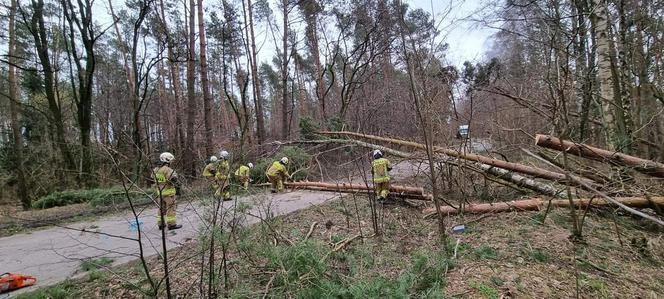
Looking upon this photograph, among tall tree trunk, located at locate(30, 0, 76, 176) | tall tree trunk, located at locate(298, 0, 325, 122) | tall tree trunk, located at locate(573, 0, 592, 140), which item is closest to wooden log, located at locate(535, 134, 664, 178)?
tall tree trunk, located at locate(573, 0, 592, 140)

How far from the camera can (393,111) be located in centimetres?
1773

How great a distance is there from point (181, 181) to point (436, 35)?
12.8ft

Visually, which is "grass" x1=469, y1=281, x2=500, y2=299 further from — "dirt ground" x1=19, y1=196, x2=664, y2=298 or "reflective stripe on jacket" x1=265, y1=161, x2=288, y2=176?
"reflective stripe on jacket" x1=265, y1=161, x2=288, y2=176

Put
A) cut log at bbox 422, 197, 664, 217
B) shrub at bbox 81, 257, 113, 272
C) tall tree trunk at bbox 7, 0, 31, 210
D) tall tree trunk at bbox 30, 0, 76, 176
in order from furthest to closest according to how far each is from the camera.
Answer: tall tree trunk at bbox 30, 0, 76, 176
tall tree trunk at bbox 7, 0, 31, 210
cut log at bbox 422, 197, 664, 217
shrub at bbox 81, 257, 113, 272

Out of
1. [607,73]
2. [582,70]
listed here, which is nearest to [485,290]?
[607,73]

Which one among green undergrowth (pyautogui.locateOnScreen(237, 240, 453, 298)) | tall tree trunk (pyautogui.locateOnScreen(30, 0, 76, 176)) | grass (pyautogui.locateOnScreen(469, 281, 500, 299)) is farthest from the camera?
tall tree trunk (pyautogui.locateOnScreen(30, 0, 76, 176))

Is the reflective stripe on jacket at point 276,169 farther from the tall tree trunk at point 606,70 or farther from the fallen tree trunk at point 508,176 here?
the tall tree trunk at point 606,70

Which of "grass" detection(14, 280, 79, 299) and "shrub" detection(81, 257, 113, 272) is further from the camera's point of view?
"shrub" detection(81, 257, 113, 272)

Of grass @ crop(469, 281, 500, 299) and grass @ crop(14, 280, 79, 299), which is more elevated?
grass @ crop(14, 280, 79, 299)

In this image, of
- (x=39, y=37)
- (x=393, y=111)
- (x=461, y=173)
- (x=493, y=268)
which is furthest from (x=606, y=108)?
(x=39, y=37)

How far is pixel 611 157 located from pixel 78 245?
28.4 ft

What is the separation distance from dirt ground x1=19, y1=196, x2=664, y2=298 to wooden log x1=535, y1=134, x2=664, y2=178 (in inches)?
36.0

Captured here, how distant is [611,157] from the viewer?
514 centimetres

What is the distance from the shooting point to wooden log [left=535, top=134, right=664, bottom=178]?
4930 mm
